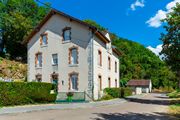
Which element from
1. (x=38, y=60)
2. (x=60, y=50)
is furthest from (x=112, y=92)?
(x=38, y=60)

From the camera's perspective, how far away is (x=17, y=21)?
59.6 metres

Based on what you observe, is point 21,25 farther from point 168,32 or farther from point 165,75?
point 165,75

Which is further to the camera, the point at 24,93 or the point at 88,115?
the point at 24,93

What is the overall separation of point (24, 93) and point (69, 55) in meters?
11.4

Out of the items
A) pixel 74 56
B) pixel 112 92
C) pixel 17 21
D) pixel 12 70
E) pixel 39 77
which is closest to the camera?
pixel 74 56

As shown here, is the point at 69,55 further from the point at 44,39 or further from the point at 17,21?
the point at 17,21

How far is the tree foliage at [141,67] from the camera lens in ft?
313

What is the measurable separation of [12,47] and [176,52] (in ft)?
131

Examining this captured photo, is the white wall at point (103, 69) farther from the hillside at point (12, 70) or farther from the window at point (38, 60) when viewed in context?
the hillside at point (12, 70)

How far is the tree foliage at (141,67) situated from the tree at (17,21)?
34021mm

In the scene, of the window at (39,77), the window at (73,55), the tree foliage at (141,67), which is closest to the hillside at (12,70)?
the window at (39,77)

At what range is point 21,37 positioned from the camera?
60750mm

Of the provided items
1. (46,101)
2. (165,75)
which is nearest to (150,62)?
(165,75)

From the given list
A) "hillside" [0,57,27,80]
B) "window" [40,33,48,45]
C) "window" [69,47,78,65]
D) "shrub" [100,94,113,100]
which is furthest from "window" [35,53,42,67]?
"hillside" [0,57,27,80]
